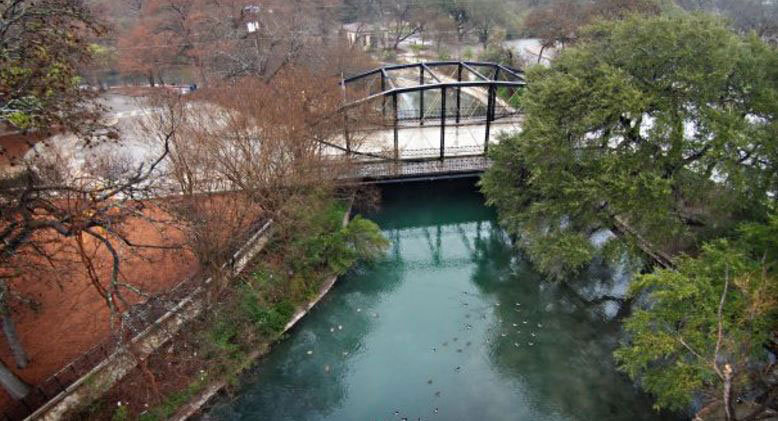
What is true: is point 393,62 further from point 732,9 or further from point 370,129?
point 732,9

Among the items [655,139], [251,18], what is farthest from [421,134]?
[251,18]

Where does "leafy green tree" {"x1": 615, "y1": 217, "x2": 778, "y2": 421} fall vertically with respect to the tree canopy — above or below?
below

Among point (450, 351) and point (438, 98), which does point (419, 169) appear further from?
point (438, 98)

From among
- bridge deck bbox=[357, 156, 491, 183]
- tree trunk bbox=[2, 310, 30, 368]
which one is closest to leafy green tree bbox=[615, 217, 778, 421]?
bridge deck bbox=[357, 156, 491, 183]

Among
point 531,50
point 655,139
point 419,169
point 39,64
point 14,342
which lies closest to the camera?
point 39,64

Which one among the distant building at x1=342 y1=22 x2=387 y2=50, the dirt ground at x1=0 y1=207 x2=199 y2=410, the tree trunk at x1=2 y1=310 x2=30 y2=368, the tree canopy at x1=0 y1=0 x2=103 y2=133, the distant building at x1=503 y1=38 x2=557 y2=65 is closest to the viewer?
the tree canopy at x1=0 y1=0 x2=103 y2=133

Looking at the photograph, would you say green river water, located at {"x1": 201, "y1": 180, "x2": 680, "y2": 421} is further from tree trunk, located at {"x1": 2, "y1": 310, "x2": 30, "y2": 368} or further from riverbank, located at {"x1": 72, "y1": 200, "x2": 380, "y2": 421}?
tree trunk, located at {"x1": 2, "y1": 310, "x2": 30, "y2": 368}
